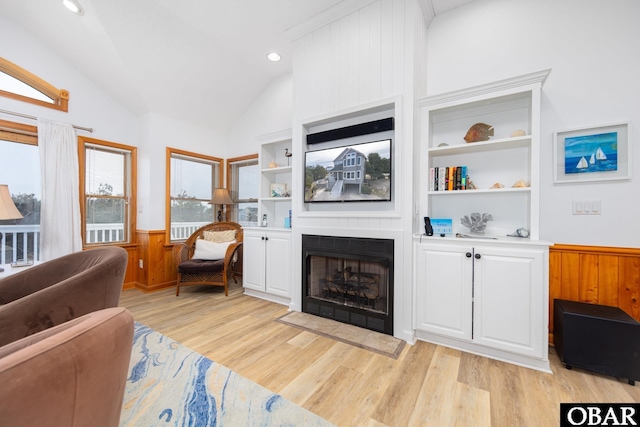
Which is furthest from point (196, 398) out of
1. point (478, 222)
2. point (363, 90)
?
point (363, 90)

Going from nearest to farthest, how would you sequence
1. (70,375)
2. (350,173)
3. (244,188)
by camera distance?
1. (70,375)
2. (350,173)
3. (244,188)

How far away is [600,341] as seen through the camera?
1.76 meters

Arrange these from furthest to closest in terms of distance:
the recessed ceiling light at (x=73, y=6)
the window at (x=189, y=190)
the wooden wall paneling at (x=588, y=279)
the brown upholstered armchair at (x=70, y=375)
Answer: the window at (x=189, y=190) → the recessed ceiling light at (x=73, y=6) → the wooden wall paneling at (x=588, y=279) → the brown upholstered armchair at (x=70, y=375)

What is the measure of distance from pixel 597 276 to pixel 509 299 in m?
0.82

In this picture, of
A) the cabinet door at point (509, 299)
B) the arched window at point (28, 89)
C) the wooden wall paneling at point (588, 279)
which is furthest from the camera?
the arched window at point (28, 89)

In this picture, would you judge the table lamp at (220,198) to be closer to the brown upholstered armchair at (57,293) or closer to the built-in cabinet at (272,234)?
the built-in cabinet at (272,234)

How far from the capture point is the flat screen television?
2.54m

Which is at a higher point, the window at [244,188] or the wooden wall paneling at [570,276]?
the window at [244,188]

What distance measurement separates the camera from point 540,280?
1889mm

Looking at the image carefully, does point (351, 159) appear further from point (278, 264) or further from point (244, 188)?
point (244, 188)

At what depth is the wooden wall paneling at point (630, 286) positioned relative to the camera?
200 cm

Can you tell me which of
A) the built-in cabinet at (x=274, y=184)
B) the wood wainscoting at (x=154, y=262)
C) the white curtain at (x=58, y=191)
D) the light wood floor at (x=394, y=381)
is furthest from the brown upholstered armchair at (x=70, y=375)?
the wood wainscoting at (x=154, y=262)

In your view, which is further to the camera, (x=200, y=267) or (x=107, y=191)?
(x=107, y=191)

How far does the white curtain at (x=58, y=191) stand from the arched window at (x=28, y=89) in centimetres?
28
